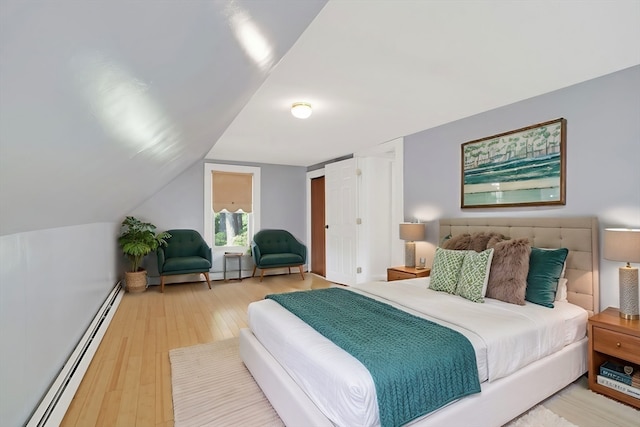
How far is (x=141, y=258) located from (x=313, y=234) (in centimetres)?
312

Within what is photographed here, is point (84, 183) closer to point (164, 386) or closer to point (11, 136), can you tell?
point (11, 136)

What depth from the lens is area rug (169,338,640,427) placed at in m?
1.82

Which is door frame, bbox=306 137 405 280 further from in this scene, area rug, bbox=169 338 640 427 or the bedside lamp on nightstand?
area rug, bbox=169 338 640 427

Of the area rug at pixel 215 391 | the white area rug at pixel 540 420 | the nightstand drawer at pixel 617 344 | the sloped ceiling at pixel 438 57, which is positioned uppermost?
the sloped ceiling at pixel 438 57

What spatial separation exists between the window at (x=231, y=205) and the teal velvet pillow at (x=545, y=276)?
15.2 ft

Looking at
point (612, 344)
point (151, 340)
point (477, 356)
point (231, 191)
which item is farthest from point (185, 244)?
point (612, 344)

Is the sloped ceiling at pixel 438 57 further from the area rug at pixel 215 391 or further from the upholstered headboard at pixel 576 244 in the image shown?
the area rug at pixel 215 391

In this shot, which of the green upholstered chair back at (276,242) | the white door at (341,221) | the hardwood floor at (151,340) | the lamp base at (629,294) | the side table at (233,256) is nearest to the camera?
the hardwood floor at (151,340)

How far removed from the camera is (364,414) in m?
1.29

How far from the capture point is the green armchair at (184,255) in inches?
185

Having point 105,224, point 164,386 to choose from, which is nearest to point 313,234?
point 105,224

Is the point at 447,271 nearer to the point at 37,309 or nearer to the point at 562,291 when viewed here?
the point at 562,291

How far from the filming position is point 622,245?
204 cm

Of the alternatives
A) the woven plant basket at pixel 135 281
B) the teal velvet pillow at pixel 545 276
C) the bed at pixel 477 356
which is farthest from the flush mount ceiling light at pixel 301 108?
the woven plant basket at pixel 135 281
